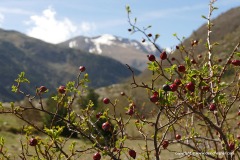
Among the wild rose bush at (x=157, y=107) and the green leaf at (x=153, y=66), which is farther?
the green leaf at (x=153, y=66)

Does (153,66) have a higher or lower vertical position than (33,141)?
higher

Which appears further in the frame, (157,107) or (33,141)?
(157,107)

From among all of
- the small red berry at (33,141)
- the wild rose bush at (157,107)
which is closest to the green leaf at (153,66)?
the wild rose bush at (157,107)

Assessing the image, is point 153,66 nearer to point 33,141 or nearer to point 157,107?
point 157,107

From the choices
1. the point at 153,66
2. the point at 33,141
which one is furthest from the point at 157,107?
the point at 33,141

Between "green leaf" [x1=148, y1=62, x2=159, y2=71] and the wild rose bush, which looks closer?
the wild rose bush

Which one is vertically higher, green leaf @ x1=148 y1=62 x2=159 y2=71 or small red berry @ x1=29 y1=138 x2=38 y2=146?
green leaf @ x1=148 y1=62 x2=159 y2=71

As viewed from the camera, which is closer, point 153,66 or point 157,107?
point 153,66

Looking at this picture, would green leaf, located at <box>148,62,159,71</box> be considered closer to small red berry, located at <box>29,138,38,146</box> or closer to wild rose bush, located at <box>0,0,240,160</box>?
wild rose bush, located at <box>0,0,240,160</box>

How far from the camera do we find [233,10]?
188 meters

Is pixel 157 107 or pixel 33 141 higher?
pixel 157 107

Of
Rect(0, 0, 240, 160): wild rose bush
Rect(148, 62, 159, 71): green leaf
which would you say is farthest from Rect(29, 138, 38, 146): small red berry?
Rect(148, 62, 159, 71): green leaf

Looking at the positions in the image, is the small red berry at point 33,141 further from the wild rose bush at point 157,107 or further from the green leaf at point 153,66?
the green leaf at point 153,66

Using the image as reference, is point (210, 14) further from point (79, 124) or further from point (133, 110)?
point (79, 124)
